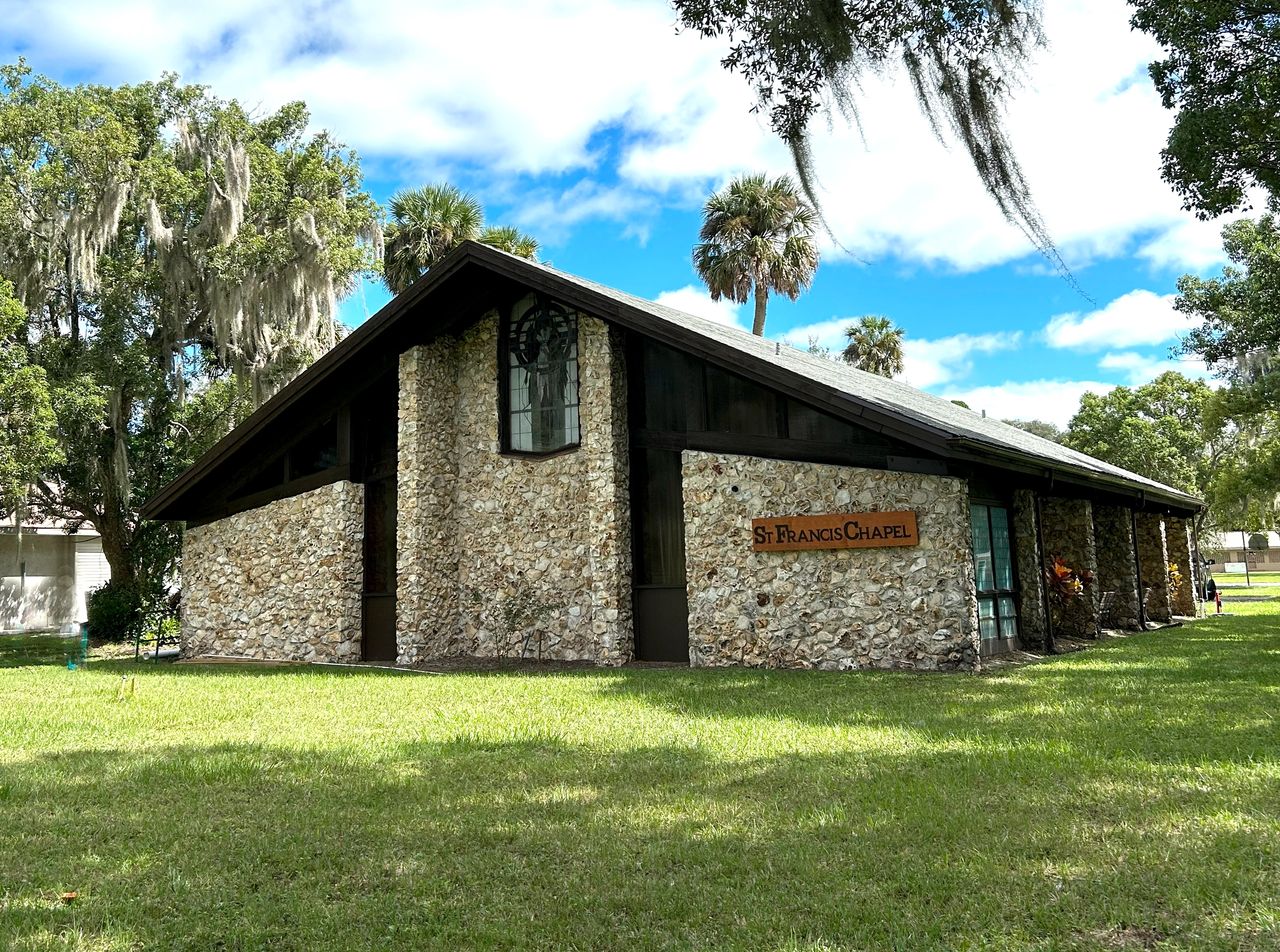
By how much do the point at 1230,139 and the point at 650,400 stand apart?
6.98 m

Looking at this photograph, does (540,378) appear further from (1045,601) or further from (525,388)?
(1045,601)

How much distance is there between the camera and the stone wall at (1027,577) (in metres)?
12.5

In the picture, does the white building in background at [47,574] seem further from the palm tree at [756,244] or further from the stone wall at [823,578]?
the palm tree at [756,244]

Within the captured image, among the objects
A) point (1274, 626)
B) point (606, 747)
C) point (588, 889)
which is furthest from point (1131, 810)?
point (1274, 626)

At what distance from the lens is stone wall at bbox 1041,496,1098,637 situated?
14312 mm

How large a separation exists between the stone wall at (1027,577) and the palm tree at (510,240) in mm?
16734

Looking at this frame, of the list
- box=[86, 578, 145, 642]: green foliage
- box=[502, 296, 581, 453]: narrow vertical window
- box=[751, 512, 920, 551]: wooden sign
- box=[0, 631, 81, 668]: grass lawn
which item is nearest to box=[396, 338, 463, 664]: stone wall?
box=[502, 296, 581, 453]: narrow vertical window

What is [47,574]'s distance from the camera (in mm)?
23719

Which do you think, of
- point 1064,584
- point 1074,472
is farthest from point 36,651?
point 1064,584

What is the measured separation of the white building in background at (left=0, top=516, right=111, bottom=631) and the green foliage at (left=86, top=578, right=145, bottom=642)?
13.7ft

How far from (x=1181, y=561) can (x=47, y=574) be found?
2651 cm

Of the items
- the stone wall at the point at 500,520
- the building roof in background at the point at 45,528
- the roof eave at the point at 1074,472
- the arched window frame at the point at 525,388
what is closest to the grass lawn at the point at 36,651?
the building roof in background at the point at 45,528

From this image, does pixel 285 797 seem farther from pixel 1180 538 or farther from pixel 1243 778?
pixel 1180 538

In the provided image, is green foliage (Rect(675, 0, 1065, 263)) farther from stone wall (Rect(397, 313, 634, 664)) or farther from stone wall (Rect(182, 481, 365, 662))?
stone wall (Rect(182, 481, 365, 662))
